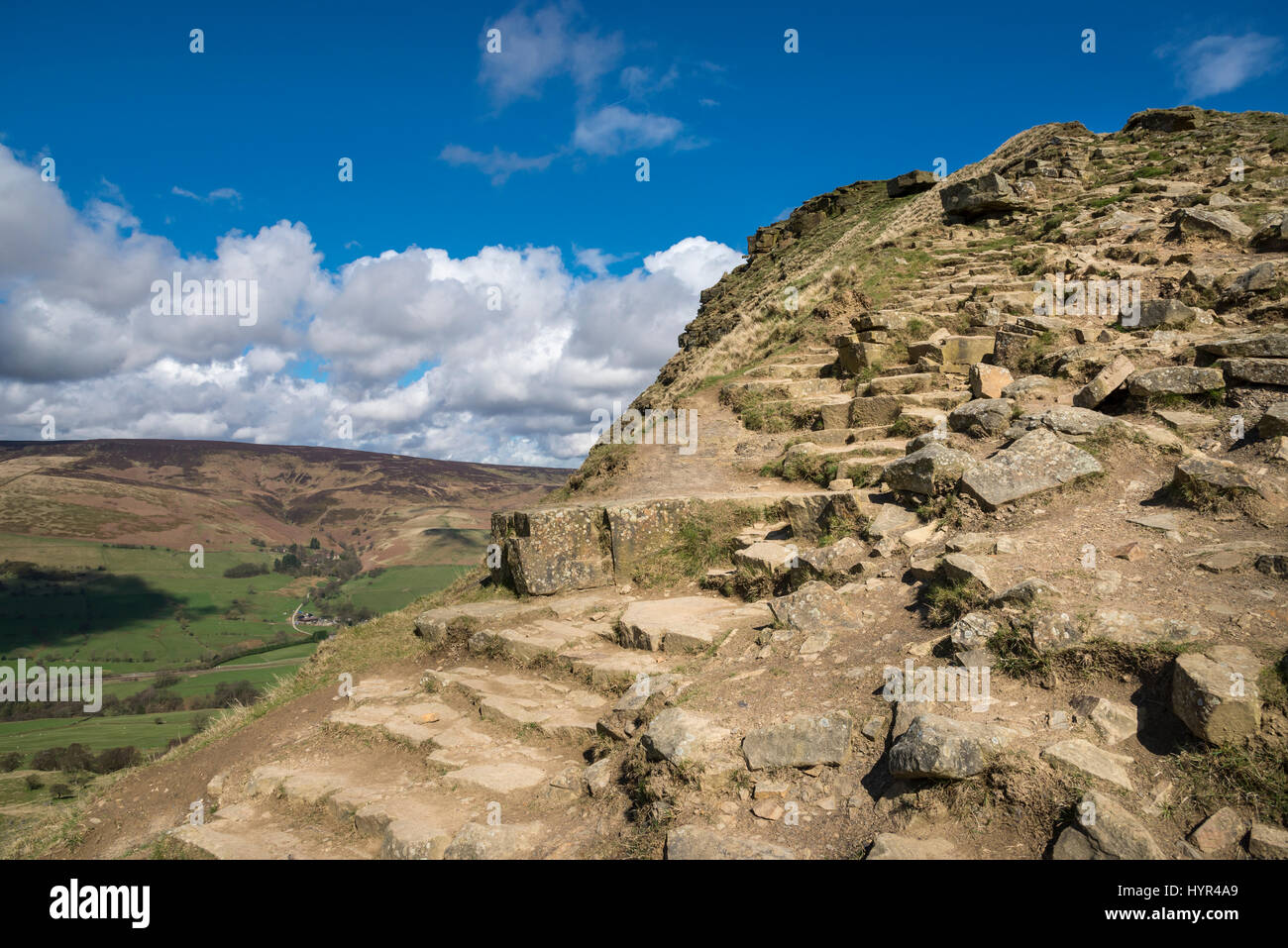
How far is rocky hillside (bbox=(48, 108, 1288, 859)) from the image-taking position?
361cm

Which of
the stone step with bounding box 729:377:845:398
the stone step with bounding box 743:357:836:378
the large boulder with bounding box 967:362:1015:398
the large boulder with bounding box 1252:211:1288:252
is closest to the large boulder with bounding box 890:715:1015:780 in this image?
the large boulder with bounding box 967:362:1015:398

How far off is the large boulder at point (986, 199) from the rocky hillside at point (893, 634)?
7343 mm

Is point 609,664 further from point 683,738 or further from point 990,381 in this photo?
point 990,381

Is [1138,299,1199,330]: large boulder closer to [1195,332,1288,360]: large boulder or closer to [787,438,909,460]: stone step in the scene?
[1195,332,1288,360]: large boulder

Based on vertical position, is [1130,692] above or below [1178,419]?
below

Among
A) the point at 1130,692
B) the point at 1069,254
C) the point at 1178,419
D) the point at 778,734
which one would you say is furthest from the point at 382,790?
the point at 1069,254

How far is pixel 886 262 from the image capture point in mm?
18906

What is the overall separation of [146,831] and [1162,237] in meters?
21.2

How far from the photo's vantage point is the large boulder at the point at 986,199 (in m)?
21.0

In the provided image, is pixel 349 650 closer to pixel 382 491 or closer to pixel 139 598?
pixel 139 598

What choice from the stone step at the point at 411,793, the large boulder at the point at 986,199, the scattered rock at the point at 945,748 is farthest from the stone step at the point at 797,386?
the large boulder at the point at 986,199

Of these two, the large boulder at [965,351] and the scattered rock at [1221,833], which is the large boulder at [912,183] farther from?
the scattered rock at [1221,833]

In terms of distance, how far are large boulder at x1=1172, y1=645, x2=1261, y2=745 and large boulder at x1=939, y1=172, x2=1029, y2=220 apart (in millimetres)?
21534

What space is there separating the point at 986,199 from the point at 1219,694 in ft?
72.6
